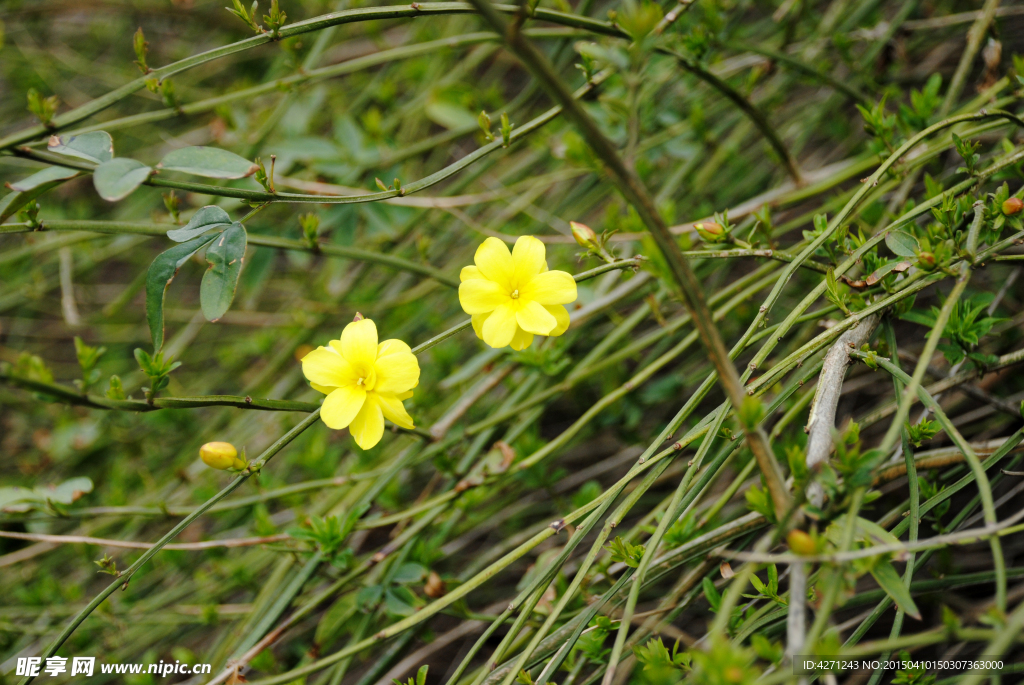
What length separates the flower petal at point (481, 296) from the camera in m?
1.15

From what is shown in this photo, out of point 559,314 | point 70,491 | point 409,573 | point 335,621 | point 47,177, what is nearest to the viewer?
point 47,177

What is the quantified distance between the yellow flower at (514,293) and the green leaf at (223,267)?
0.47m

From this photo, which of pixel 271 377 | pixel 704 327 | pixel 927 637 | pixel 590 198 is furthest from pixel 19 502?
pixel 590 198

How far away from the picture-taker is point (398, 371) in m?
1.15

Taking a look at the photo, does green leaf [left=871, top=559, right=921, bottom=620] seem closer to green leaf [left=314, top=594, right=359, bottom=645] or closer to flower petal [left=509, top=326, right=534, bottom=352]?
flower petal [left=509, top=326, right=534, bottom=352]

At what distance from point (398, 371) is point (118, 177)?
0.61 metres

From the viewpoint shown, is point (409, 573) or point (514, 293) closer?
point (514, 293)

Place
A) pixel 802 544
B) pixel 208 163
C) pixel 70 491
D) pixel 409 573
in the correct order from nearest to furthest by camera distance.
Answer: pixel 802 544
pixel 208 163
pixel 70 491
pixel 409 573

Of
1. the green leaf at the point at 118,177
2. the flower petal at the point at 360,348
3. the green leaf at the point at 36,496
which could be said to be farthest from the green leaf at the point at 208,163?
the green leaf at the point at 36,496

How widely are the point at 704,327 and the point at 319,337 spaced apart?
198 cm

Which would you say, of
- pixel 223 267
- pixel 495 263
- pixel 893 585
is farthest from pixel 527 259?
pixel 893 585

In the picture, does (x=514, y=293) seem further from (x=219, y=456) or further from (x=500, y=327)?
(x=219, y=456)

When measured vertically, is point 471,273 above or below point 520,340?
above

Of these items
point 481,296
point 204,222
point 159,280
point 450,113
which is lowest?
point 481,296
